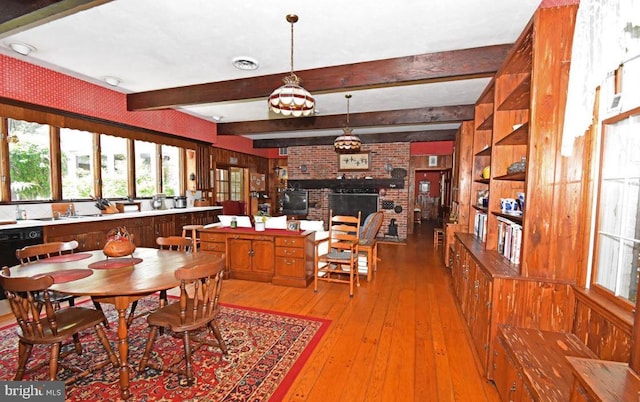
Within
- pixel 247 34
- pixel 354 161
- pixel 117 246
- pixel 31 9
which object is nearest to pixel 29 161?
pixel 31 9

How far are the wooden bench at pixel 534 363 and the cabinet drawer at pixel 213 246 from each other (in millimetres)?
3535

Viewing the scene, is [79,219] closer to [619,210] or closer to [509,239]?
[509,239]

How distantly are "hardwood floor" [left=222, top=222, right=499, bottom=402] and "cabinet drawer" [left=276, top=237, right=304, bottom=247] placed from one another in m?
0.60

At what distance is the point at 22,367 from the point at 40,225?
2.30m

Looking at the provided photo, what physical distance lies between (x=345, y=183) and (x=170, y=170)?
14.6 ft

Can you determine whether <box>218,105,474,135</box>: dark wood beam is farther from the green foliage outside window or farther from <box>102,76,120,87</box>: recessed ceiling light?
the green foliage outside window

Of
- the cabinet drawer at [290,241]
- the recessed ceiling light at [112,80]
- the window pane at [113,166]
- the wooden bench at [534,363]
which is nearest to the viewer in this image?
the wooden bench at [534,363]

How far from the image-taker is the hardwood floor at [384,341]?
194cm

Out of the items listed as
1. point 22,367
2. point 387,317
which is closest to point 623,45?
point 387,317

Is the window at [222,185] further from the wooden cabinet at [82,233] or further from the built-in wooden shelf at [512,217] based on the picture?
the built-in wooden shelf at [512,217]

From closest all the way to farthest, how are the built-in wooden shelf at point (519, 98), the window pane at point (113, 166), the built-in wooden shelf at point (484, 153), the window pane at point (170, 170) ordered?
the built-in wooden shelf at point (519, 98), the built-in wooden shelf at point (484, 153), the window pane at point (113, 166), the window pane at point (170, 170)

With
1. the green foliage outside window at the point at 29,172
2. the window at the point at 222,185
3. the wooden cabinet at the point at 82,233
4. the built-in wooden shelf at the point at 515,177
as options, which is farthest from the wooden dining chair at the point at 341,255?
the window at the point at 222,185

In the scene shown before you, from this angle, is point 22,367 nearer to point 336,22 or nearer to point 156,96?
point 336,22

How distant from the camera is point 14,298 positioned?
178cm
